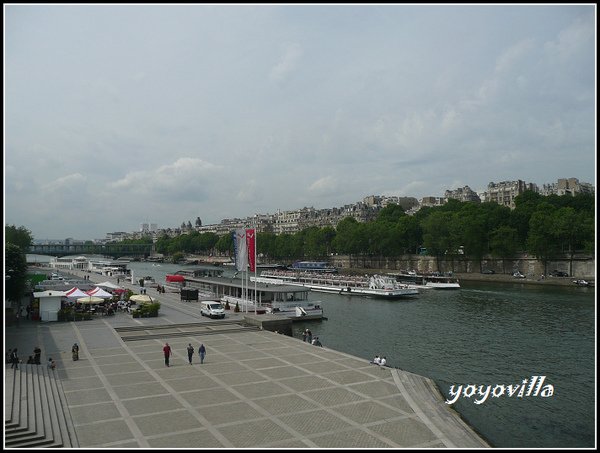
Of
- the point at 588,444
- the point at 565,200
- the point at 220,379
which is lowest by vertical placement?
the point at 588,444

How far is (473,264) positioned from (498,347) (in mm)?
83590

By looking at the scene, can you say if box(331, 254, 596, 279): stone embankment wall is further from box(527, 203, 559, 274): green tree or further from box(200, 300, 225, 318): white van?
box(200, 300, 225, 318): white van

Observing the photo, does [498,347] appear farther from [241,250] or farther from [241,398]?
[241,398]

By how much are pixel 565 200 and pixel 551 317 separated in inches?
3894

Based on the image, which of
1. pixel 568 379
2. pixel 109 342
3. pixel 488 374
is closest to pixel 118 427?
pixel 109 342

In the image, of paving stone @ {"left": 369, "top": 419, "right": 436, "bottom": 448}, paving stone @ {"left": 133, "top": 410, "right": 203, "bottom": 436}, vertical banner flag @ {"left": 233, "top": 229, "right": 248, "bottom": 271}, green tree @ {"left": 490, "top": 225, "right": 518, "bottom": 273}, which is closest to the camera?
paving stone @ {"left": 369, "top": 419, "right": 436, "bottom": 448}

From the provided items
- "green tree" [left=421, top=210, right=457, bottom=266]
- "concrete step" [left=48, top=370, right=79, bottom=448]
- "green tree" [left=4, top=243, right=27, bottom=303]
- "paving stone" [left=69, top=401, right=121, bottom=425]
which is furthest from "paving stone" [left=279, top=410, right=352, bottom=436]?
"green tree" [left=421, top=210, right=457, bottom=266]

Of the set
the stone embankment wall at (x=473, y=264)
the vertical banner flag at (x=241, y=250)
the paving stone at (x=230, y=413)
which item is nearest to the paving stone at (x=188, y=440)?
the paving stone at (x=230, y=413)

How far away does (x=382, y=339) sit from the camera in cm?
4269

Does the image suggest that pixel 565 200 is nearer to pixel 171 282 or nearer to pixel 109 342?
pixel 171 282

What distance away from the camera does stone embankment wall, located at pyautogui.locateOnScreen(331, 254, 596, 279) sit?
96.9 metres

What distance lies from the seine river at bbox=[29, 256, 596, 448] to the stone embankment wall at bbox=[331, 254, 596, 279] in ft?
91.0

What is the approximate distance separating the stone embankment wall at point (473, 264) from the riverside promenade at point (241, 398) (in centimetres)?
7988

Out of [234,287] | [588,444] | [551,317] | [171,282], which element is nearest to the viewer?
[588,444]
